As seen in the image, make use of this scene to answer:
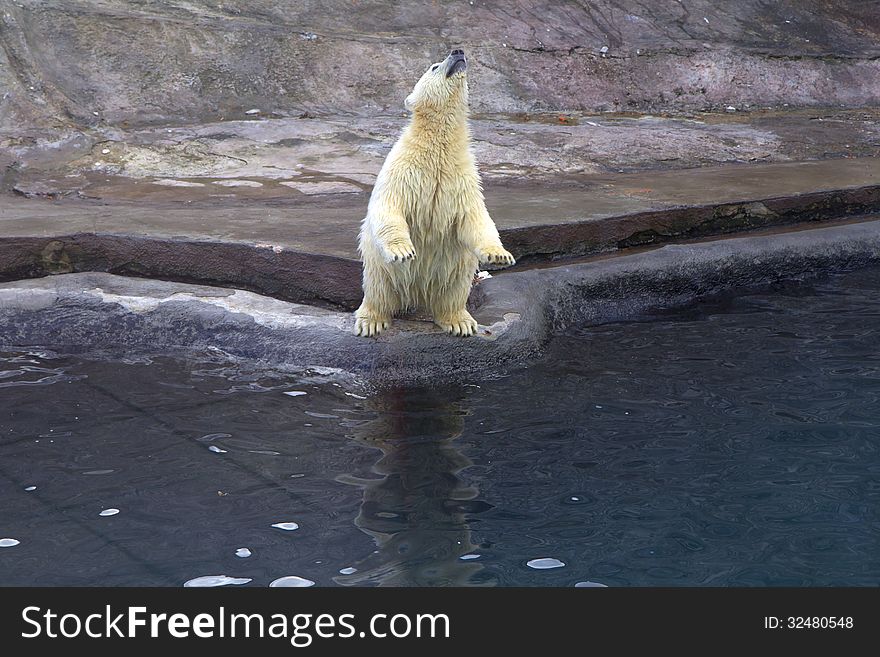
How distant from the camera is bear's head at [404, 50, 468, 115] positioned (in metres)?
3.78

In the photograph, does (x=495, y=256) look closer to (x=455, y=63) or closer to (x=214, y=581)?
(x=455, y=63)

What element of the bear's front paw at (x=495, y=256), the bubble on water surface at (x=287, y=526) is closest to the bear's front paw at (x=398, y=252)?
the bear's front paw at (x=495, y=256)

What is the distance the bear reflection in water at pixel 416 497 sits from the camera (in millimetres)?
2609

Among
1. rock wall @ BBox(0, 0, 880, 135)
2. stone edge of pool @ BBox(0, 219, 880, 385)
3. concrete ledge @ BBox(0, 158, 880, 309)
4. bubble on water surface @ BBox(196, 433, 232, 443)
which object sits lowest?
bubble on water surface @ BBox(196, 433, 232, 443)

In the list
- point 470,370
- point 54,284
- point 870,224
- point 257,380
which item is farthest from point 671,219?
point 54,284

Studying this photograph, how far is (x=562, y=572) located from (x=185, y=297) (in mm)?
2396

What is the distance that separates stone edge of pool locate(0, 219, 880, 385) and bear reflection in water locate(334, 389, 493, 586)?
0.74ft

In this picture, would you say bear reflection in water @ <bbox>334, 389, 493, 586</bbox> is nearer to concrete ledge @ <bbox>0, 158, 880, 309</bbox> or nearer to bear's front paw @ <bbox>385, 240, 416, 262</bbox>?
bear's front paw @ <bbox>385, 240, 416, 262</bbox>

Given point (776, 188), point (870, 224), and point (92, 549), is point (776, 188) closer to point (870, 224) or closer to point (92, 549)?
point (870, 224)

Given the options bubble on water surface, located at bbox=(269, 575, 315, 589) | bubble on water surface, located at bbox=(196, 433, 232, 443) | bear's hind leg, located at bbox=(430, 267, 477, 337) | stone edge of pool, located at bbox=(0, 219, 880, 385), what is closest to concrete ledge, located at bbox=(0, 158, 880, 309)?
stone edge of pool, located at bbox=(0, 219, 880, 385)

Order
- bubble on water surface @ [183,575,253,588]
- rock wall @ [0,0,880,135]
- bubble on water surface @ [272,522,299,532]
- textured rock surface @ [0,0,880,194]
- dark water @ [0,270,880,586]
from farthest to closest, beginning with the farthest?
rock wall @ [0,0,880,135] → textured rock surface @ [0,0,880,194] → bubble on water surface @ [272,522,299,532] → dark water @ [0,270,880,586] → bubble on water surface @ [183,575,253,588]

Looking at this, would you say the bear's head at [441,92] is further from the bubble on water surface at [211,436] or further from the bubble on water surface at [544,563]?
the bubble on water surface at [544,563]

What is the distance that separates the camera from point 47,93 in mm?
6898

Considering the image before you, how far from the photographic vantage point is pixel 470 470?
3234 millimetres
